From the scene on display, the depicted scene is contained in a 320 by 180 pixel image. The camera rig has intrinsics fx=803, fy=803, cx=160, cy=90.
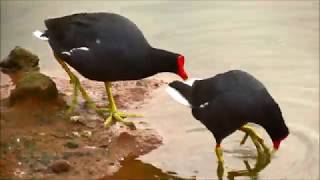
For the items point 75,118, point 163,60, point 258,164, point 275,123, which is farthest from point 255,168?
point 75,118

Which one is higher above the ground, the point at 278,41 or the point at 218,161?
the point at 278,41

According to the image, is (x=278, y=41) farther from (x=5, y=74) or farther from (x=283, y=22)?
(x=5, y=74)

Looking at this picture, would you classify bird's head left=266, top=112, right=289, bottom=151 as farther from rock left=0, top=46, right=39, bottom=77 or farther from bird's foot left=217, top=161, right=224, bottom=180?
rock left=0, top=46, right=39, bottom=77

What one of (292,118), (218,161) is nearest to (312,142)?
(292,118)

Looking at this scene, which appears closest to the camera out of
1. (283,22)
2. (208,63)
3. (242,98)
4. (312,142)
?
(242,98)

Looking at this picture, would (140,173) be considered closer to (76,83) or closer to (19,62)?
(76,83)

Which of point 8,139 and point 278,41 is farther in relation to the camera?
point 278,41

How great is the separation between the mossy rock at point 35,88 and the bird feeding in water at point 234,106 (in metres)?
0.31

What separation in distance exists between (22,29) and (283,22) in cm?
50

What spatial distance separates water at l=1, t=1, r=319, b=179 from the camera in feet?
4.42

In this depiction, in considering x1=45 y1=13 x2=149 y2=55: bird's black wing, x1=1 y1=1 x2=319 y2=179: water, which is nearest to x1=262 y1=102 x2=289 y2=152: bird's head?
x1=1 y1=1 x2=319 y2=179: water

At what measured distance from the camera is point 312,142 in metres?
1.35

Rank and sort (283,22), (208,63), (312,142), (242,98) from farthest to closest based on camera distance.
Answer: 1. (283,22)
2. (208,63)
3. (312,142)
4. (242,98)

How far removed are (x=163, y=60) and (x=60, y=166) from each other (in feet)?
0.83
